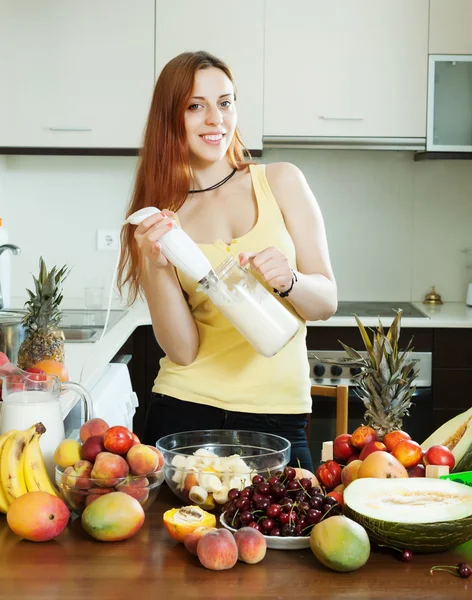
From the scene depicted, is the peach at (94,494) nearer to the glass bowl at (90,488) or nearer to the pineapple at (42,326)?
the glass bowl at (90,488)

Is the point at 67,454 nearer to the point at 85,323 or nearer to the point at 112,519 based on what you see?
the point at 112,519

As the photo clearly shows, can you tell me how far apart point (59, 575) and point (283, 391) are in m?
0.83

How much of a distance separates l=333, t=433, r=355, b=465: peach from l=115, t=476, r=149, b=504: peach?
0.34m

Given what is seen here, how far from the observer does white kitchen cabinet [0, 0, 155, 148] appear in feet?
10.8

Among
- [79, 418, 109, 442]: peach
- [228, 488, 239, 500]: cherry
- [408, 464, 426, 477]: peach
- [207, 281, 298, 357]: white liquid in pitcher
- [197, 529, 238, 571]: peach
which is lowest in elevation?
[197, 529, 238, 571]: peach

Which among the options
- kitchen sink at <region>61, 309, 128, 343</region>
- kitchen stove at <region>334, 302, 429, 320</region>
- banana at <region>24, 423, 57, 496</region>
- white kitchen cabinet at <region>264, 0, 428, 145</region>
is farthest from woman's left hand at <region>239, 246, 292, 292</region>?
white kitchen cabinet at <region>264, 0, 428, 145</region>

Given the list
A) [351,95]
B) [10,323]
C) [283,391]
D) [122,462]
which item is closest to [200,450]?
[122,462]

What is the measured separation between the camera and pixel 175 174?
188cm

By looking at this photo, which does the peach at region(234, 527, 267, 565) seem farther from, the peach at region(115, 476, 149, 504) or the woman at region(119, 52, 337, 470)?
the woman at region(119, 52, 337, 470)

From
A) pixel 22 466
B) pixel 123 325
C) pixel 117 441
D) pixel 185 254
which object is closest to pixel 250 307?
pixel 185 254

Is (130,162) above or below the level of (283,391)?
above

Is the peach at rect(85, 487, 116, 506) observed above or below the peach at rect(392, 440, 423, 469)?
below

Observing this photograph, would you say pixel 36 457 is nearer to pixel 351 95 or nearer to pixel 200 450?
pixel 200 450

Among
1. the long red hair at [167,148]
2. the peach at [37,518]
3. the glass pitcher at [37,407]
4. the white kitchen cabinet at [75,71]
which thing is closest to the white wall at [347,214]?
the white kitchen cabinet at [75,71]
